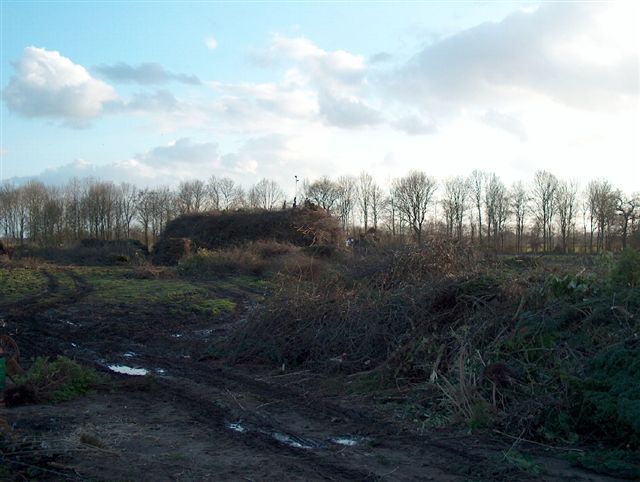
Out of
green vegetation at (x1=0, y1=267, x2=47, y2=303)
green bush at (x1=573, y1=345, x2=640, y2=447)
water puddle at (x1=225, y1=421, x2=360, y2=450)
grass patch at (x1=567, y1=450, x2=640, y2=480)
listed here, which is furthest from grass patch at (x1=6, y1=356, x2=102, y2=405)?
green vegetation at (x1=0, y1=267, x2=47, y2=303)

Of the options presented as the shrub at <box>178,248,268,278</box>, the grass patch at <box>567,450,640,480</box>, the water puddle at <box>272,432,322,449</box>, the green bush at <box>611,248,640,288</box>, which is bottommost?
the water puddle at <box>272,432,322,449</box>

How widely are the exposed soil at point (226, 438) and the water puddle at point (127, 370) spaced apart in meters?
0.15

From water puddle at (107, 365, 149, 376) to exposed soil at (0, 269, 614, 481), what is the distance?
0.51ft

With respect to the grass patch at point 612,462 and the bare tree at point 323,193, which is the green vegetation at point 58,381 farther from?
the bare tree at point 323,193

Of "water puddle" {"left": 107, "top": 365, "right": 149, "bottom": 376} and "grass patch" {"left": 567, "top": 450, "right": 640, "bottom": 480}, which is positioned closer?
"grass patch" {"left": 567, "top": 450, "right": 640, "bottom": 480}

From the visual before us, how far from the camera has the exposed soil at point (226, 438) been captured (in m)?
5.39

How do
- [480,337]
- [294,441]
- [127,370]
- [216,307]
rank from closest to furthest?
1. [294,441]
2. [480,337]
3. [127,370]
4. [216,307]

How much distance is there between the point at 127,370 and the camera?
34.5 feet

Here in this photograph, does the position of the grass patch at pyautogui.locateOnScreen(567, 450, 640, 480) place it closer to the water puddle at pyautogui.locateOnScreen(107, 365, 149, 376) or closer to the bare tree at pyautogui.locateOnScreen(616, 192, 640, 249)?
the water puddle at pyautogui.locateOnScreen(107, 365, 149, 376)

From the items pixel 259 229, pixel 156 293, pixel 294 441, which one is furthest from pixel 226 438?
pixel 259 229

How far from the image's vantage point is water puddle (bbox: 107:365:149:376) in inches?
404

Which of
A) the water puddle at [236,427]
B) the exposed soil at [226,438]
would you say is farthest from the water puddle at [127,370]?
the water puddle at [236,427]

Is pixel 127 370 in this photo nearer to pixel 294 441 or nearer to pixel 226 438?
pixel 226 438

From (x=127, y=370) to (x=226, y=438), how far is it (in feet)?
15.2
